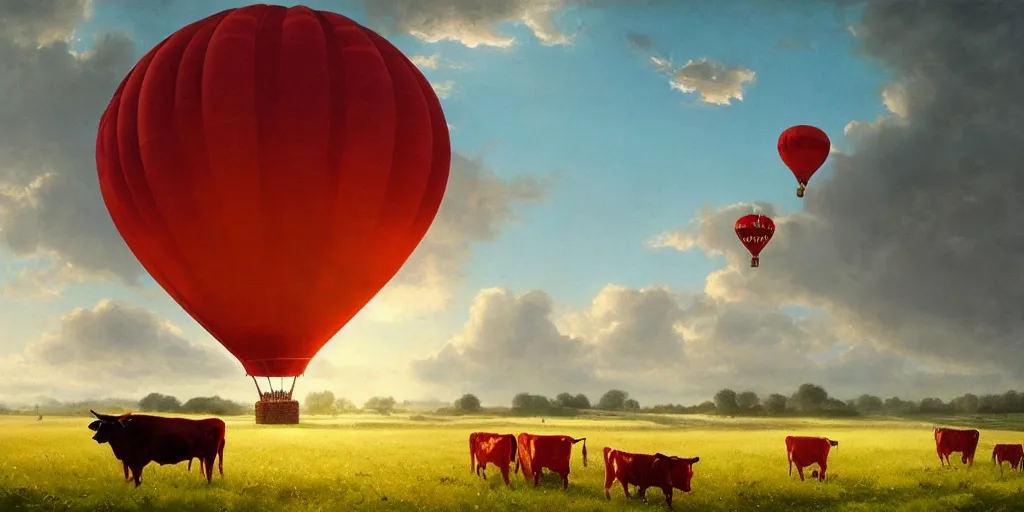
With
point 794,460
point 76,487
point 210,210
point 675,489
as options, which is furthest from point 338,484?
point 794,460

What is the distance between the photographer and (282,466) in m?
27.0

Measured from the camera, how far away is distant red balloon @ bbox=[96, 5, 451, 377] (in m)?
31.0

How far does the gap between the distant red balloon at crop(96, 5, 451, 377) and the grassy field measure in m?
5.25

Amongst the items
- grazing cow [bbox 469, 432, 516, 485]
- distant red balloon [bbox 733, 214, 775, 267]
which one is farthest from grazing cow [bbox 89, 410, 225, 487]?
distant red balloon [bbox 733, 214, 775, 267]

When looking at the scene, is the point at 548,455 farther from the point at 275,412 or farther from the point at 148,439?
the point at 275,412

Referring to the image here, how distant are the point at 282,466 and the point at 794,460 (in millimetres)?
15883

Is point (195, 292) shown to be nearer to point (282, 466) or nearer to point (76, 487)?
point (282, 466)

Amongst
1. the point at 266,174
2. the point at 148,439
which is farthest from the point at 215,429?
the point at 266,174

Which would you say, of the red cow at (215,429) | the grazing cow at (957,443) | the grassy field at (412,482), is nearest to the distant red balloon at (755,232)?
the grassy field at (412,482)

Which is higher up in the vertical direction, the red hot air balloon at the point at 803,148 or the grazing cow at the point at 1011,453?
the red hot air balloon at the point at 803,148

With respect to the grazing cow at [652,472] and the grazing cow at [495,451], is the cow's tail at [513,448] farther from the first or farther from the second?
the grazing cow at [652,472]

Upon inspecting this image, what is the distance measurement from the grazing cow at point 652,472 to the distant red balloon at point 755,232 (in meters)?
26.4

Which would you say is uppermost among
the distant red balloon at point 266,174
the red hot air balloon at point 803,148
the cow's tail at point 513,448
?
the red hot air balloon at point 803,148

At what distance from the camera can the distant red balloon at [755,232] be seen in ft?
156
